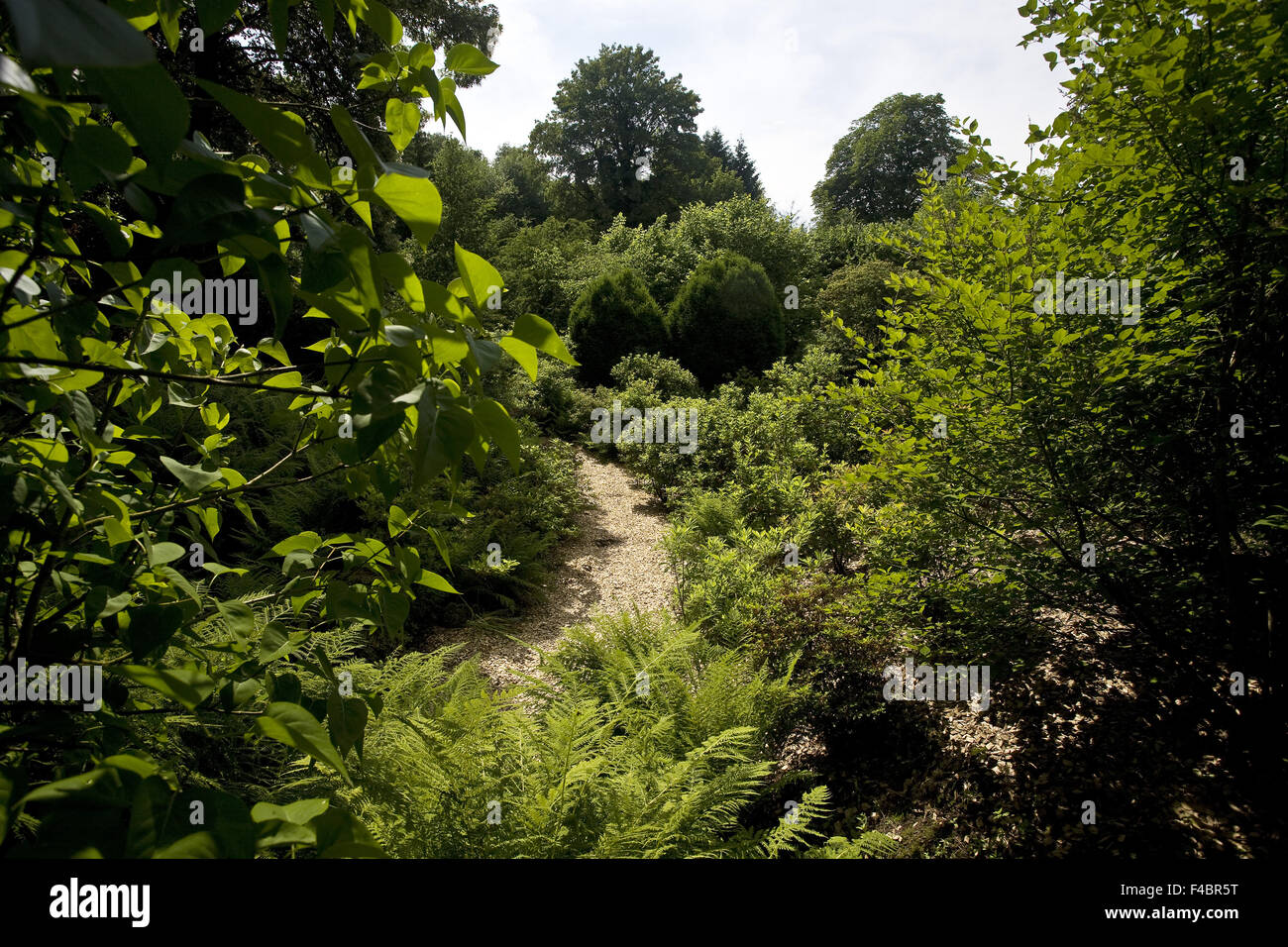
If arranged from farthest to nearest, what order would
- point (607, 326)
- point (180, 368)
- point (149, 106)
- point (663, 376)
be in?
point (607, 326) → point (663, 376) → point (180, 368) → point (149, 106)

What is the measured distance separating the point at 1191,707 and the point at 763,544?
→ 2832mm

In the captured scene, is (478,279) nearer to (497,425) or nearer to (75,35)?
(497,425)

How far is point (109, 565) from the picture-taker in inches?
38.6

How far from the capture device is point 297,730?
572mm

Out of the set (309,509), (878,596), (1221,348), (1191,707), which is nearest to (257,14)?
(309,509)

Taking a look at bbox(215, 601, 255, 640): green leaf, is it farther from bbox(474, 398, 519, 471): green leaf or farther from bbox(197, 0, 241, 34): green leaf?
bbox(197, 0, 241, 34): green leaf

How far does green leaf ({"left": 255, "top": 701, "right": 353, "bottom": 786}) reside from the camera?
0.56 metres

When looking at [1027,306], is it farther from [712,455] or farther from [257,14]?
[257,14]

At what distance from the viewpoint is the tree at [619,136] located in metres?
31.9

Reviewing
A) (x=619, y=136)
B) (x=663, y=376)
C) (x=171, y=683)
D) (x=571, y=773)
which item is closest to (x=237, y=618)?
(x=171, y=683)

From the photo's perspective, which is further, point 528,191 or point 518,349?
point 528,191

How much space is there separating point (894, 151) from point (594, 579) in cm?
3420

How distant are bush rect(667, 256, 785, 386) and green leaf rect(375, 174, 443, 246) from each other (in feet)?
45.6

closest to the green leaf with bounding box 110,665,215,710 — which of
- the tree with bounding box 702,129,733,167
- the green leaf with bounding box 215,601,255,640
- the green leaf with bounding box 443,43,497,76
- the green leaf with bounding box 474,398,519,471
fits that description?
the green leaf with bounding box 215,601,255,640
